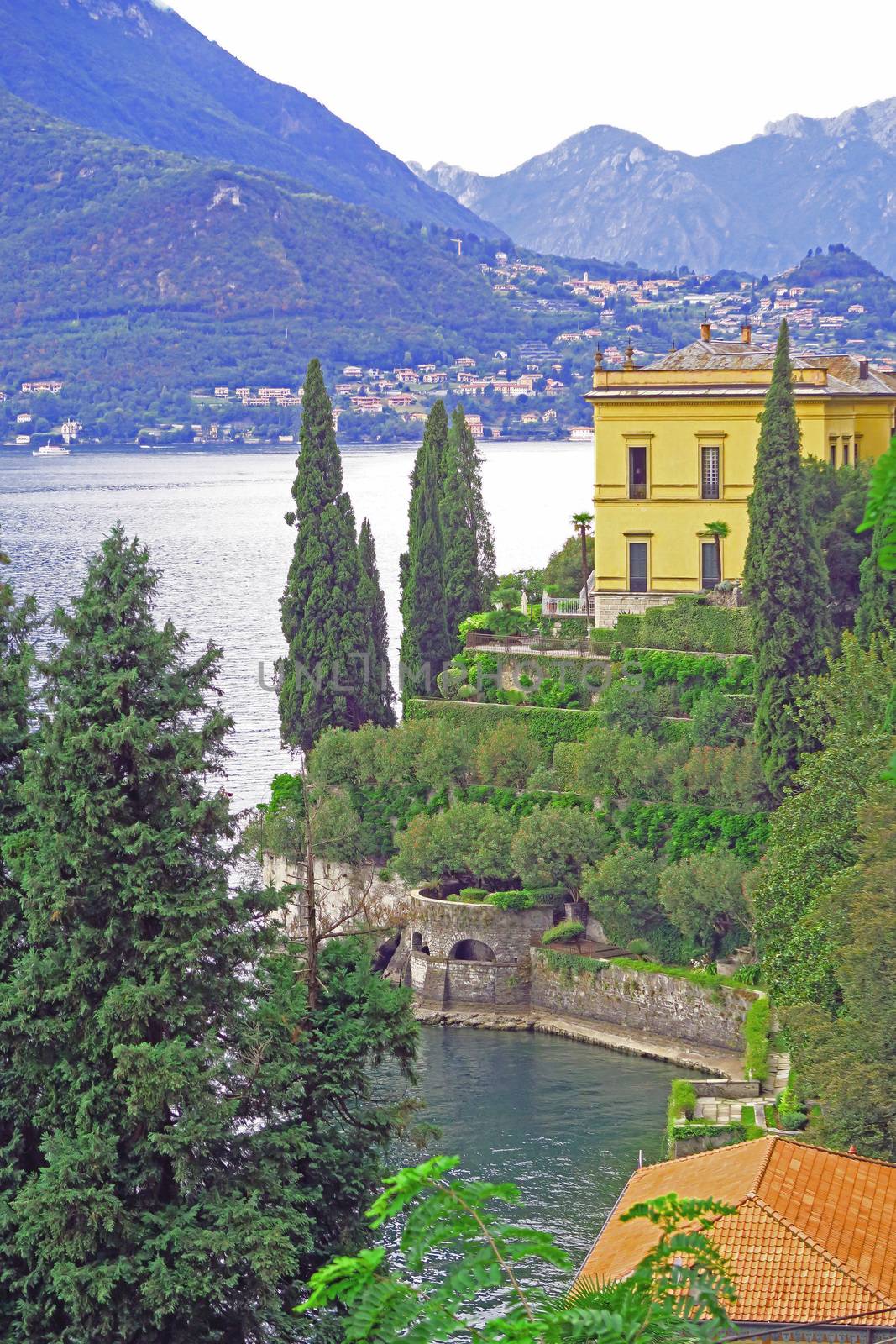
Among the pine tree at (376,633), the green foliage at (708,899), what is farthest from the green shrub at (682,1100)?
the pine tree at (376,633)

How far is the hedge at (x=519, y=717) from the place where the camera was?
2109 inches

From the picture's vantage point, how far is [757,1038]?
41.8 m

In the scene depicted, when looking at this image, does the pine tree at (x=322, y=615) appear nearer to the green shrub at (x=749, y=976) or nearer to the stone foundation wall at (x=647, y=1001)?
the stone foundation wall at (x=647, y=1001)

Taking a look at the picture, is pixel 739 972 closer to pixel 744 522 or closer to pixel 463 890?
pixel 463 890

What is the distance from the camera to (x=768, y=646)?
155 feet

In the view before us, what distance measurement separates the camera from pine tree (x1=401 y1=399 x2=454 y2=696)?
5969 cm

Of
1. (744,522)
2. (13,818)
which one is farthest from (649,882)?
(13,818)

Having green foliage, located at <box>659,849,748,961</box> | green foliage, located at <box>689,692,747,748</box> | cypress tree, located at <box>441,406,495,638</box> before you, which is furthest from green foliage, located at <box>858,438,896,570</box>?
cypress tree, located at <box>441,406,495,638</box>

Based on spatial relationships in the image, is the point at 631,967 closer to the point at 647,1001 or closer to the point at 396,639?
the point at 647,1001

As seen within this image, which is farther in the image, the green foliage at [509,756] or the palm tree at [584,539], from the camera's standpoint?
the palm tree at [584,539]

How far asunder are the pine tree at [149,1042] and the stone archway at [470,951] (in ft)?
87.4

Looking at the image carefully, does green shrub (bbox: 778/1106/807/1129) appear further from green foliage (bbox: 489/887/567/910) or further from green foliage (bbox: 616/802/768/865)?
green foliage (bbox: 489/887/567/910)

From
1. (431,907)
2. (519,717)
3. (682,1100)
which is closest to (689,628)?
(519,717)

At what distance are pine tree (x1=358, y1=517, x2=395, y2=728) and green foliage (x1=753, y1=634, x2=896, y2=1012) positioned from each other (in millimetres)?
22061
